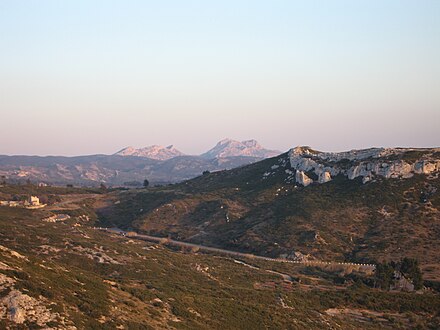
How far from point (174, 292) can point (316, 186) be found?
114730 mm

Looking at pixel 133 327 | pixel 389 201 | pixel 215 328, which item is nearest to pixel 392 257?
pixel 389 201

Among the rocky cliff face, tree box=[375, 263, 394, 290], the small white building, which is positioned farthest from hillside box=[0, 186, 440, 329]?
the rocky cliff face

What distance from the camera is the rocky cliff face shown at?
158 metres

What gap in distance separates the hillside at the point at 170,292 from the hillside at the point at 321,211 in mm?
18387

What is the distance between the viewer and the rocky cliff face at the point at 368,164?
158000mm

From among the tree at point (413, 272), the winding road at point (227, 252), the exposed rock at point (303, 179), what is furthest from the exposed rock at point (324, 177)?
the tree at point (413, 272)

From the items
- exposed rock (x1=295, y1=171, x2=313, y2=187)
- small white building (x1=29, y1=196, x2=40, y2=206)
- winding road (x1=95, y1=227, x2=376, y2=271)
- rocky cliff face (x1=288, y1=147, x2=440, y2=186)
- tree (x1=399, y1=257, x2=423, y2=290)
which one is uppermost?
rocky cliff face (x1=288, y1=147, x2=440, y2=186)

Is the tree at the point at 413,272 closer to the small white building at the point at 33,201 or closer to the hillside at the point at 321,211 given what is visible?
the hillside at the point at 321,211

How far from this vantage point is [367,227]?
450ft

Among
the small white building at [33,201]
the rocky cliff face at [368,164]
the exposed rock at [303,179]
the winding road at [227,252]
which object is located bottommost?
the winding road at [227,252]

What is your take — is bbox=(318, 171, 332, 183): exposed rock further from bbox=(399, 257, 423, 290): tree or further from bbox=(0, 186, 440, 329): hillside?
bbox=(399, 257, 423, 290): tree

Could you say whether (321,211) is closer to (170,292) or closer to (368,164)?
(368,164)

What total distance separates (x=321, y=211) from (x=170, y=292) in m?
95.4

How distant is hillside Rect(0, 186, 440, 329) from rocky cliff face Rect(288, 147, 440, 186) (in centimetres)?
6089
